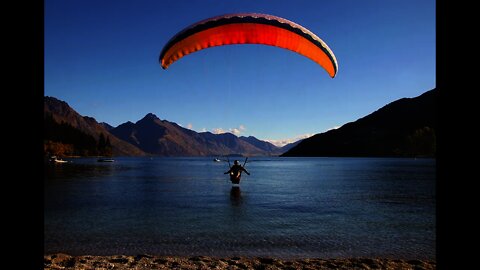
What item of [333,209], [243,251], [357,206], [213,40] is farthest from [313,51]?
[357,206]

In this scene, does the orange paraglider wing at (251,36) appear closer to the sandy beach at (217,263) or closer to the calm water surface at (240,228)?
the sandy beach at (217,263)

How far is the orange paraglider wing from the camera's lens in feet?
39.2

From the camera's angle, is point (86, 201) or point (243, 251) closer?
point (243, 251)

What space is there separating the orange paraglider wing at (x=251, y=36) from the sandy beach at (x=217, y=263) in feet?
25.5

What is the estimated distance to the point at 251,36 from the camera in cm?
1289

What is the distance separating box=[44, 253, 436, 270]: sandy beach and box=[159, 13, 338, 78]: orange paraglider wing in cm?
779

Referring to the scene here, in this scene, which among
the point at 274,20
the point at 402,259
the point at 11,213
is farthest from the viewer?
the point at 402,259

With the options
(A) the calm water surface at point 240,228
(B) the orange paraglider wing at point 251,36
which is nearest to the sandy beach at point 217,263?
(A) the calm water surface at point 240,228

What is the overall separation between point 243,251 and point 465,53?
12.7 metres

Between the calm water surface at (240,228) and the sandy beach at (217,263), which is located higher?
the sandy beach at (217,263)

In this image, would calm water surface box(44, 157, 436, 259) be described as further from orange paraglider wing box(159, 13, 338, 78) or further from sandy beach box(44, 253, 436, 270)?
orange paraglider wing box(159, 13, 338, 78)

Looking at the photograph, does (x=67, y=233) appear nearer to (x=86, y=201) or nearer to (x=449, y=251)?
(x=86, y=201)

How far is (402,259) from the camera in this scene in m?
12.9

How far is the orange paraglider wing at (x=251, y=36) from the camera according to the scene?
39.2ft
